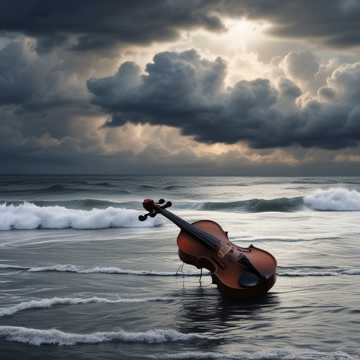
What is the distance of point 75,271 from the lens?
10.4m

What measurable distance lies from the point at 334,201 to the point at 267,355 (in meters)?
26.5

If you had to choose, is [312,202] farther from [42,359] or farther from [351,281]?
[42,359]

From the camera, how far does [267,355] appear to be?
5516 mm

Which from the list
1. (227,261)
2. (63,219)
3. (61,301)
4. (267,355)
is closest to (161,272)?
(227,261)

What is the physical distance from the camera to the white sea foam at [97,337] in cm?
609

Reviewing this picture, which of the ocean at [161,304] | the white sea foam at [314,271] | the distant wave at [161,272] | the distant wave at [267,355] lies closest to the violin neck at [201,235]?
the ocean at [161,304]

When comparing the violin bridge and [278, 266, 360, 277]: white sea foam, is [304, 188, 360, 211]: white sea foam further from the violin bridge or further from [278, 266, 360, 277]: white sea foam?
the violin bridge

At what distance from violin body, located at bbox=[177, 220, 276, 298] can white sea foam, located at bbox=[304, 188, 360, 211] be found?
2310 cm

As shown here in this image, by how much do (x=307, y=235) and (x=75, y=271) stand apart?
7.88 m

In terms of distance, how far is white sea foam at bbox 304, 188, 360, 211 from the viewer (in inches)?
1192

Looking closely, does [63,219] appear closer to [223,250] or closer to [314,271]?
[314,271]

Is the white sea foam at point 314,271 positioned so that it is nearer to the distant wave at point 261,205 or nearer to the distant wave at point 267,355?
the distant wave at point 267,355

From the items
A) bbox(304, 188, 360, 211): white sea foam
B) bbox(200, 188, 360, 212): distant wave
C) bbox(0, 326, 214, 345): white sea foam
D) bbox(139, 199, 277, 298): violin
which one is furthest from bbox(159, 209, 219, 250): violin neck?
bbox(304, 188, 360, 211): white sea foam

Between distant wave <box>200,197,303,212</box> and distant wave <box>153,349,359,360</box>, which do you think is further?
distant wave <box>200,197,303,212</box>
